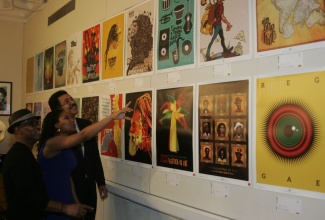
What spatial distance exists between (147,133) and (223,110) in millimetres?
763

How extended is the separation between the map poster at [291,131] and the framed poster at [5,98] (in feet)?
16.0

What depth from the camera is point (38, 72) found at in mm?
4551

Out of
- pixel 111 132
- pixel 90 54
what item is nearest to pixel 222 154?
pixel 111 132

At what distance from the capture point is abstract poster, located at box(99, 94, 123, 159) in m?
2.70

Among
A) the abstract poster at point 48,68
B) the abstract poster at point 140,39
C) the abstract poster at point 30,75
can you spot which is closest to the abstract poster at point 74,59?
the abstract poster at point 48,68

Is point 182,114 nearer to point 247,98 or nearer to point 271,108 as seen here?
point 247,98

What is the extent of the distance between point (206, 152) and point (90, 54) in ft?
5.98

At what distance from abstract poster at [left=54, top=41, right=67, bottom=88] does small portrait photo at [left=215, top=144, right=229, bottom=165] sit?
2.48 meters

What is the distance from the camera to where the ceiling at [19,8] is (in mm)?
4766

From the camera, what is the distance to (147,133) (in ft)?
7.70

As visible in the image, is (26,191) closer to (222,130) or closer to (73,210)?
(73,210)

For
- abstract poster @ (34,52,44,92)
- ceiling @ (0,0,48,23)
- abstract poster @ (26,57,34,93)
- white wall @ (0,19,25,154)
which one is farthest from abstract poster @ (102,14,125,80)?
white wall @ (0,19,25,154)

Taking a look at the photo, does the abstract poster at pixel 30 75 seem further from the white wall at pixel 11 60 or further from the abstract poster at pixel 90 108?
the abstract poster at pixel 90 108

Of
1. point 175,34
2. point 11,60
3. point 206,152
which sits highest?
point 11,60
